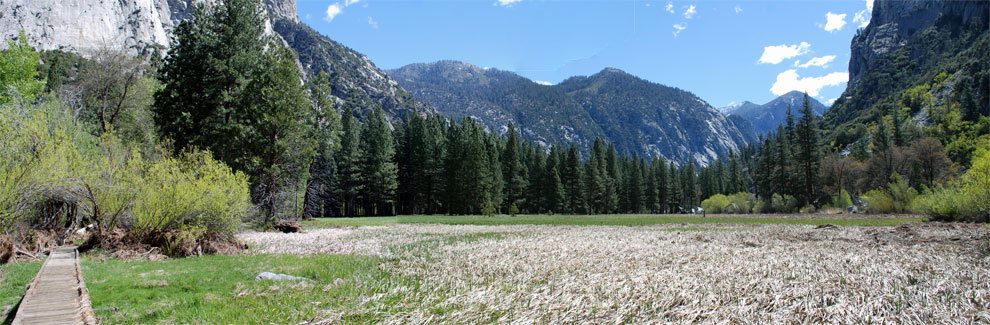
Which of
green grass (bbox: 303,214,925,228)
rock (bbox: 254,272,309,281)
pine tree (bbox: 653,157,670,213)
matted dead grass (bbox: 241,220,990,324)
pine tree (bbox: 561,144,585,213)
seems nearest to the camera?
matted dead grass (bbox: 241,220,990,324)

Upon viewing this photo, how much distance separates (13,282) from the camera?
793 centimetres

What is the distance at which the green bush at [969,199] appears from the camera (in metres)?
18.4

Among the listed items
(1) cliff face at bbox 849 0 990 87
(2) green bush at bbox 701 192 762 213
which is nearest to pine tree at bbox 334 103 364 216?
(2) green bush at bbox 701 192 762 213

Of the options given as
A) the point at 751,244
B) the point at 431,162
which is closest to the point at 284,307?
the point at 751,244

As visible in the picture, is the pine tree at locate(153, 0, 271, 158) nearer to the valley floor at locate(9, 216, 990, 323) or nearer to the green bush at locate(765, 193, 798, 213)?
the valley floor at locate(9, 216, 990, 323)

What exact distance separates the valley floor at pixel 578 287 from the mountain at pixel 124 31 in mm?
57415

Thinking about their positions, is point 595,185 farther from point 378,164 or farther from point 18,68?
point 18,68

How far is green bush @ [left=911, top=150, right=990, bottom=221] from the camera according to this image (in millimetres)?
18422

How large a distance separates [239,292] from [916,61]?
212 meters

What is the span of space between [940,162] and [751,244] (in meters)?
58.3

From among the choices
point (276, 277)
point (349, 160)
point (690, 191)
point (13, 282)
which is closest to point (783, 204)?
point (690, 191)

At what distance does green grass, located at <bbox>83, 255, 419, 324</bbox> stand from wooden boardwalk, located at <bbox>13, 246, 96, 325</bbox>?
280 millimetres

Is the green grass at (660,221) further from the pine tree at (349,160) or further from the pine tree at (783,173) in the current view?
the pine tree at (783,173)

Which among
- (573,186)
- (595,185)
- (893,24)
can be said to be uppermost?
(893,24)
